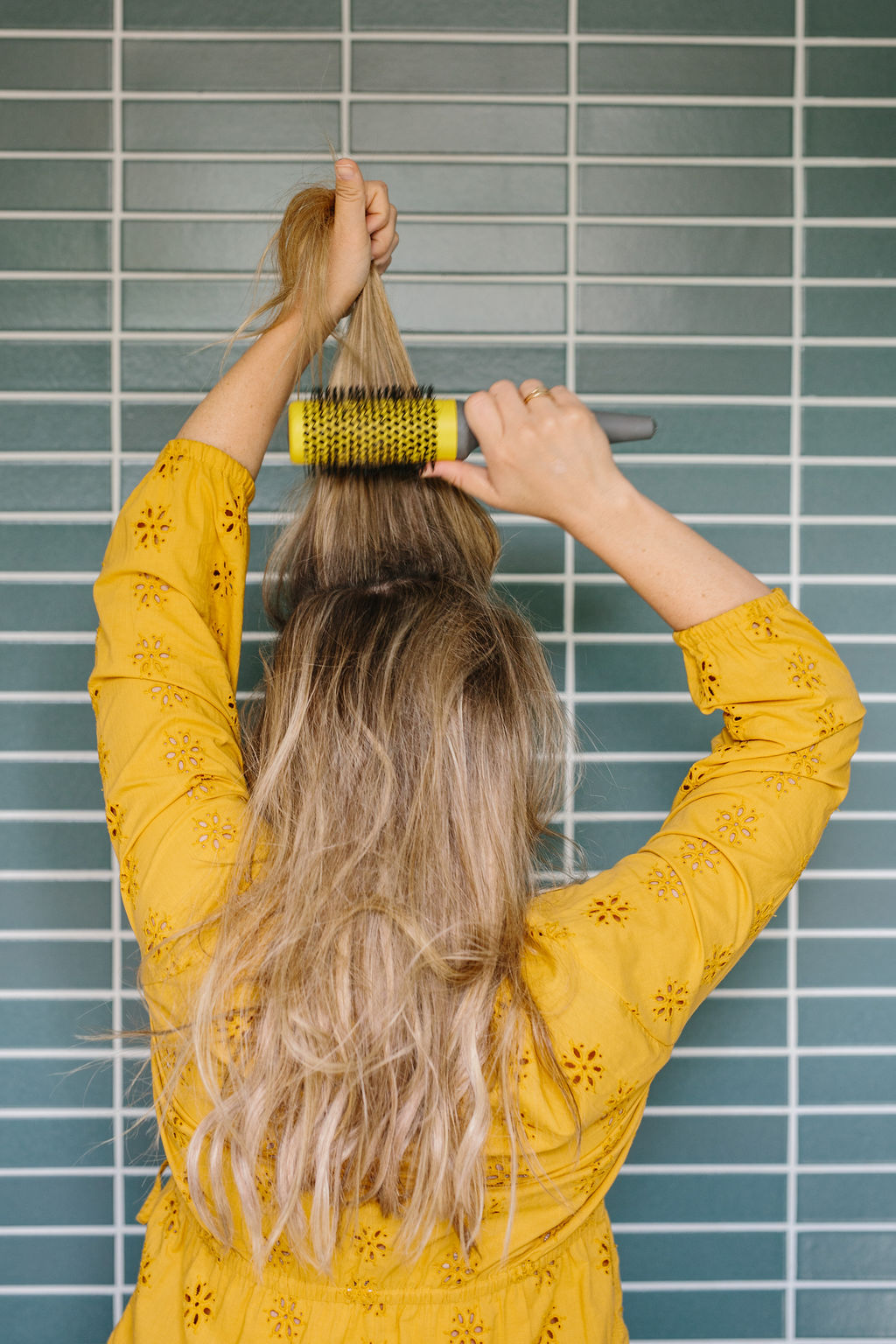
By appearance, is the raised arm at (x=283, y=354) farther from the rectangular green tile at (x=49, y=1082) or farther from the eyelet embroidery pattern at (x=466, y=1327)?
the rectangular green tile at (x=49, y=1082)

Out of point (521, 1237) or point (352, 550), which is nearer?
point (521, 1237)

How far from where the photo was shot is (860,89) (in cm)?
96

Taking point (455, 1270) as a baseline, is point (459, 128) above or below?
above

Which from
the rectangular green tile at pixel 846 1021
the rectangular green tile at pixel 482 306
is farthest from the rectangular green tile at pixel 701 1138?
the rectangular green tile at pixel 482 306

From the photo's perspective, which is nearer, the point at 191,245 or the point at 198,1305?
the point at 198,1305

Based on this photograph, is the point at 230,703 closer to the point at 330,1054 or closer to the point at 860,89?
the point at 330,1054


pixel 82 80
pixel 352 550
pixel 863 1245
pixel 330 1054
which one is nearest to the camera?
pixel 330 1054

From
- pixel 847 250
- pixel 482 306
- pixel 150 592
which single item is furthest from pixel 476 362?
pixel 150 592

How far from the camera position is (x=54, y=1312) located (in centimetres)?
101

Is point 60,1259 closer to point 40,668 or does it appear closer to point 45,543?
point 40,668

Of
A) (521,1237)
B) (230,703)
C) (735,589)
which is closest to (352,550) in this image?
(230,703)

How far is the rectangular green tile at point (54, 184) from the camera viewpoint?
95 centimetres

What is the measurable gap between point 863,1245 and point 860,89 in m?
1.36

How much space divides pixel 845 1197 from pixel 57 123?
1550 millimetres
